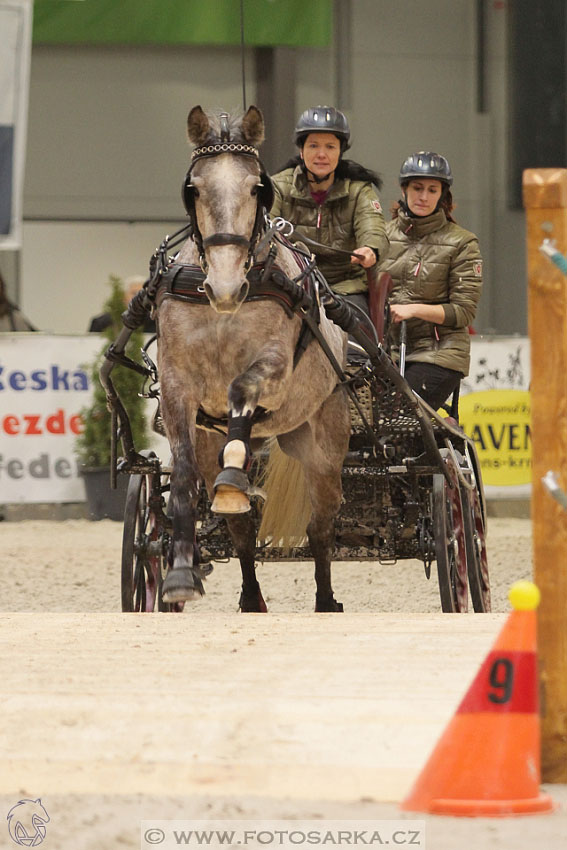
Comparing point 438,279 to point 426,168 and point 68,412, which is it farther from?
point 68,412

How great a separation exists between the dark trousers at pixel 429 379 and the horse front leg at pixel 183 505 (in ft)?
5.43

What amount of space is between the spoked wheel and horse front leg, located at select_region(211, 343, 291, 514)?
0.99 m

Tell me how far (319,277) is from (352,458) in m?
0.88

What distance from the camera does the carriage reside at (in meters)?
5.09

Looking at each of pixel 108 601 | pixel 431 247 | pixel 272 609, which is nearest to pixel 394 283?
pixel 431 247

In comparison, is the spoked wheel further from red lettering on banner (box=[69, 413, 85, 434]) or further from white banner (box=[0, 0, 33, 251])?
red lettering on banner (box=[69, 413, 85, 434])

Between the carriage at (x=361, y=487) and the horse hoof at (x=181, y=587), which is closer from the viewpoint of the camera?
the horse hoof at (x=181, y=587)

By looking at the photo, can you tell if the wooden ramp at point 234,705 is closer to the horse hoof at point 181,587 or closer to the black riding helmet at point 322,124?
the horse hoof at point 181,587

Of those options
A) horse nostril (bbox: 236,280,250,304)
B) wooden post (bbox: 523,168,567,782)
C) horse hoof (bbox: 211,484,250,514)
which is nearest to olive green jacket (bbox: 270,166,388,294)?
horse nostril (bbox: 236,280,250,304)

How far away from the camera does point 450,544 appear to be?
5723mm

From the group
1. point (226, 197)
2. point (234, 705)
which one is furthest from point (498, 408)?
point (234, 705)

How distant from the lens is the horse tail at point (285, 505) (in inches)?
218

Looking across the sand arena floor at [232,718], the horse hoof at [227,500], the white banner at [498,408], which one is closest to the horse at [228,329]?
the horse hoof at [227,500]

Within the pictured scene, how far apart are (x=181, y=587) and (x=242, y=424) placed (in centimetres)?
59
